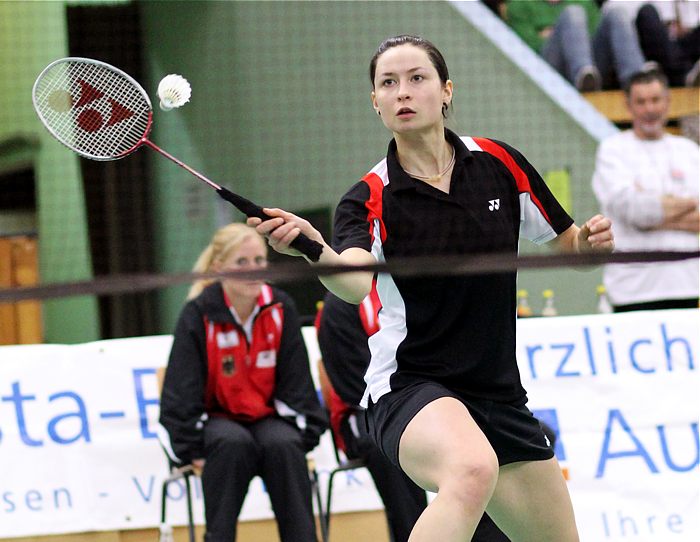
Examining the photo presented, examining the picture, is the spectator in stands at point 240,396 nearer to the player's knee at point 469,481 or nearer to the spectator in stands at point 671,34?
the player's knee at point 469,481

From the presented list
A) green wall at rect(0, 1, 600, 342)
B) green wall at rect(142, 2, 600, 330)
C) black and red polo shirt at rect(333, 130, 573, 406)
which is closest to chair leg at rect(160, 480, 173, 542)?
black and red polo shirt at rect(333, 130, 573, 406)

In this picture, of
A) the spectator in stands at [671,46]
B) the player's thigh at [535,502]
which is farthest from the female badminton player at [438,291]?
the spectator in stands at [671,46]

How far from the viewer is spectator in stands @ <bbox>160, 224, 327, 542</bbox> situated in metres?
5.18

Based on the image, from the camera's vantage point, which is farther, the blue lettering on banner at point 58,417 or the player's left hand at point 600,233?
the blue lettering on banner at point 58,417

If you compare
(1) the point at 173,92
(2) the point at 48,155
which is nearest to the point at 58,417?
(1) the point at 173,92

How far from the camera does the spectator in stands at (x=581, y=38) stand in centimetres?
852

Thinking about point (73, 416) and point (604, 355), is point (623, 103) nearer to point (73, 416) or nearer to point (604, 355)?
point (604, 355)

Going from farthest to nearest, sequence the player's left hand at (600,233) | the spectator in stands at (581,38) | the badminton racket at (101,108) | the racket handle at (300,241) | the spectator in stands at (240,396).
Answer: the spectator in stands at (581,38) < the spectator in stands at (240,396) < the badminton racket at (101,108) < the player's left hand at (600,233) < the racket handle at (300,241)

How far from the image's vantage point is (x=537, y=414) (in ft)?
19.5

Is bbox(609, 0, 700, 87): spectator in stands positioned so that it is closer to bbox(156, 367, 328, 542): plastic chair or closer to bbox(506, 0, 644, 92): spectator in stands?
bbox(506, 0, 644, 92): spectator in stands

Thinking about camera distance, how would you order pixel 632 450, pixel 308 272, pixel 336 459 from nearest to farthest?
1. pixel 308 272
2. pixel 336 459
3. pixel 632 450

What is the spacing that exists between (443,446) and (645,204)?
3.74 metres

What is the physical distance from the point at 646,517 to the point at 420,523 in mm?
3086

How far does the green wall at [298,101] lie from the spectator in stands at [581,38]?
0.32m
